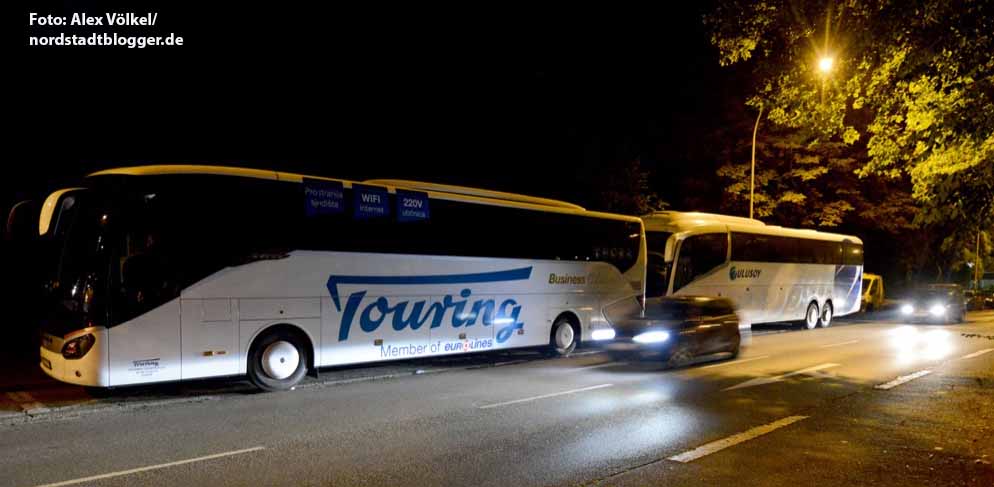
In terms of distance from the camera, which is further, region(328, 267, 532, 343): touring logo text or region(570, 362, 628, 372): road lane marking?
region(570, 362, 628, 372): road lane marking

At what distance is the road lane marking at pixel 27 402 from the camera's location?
32.6ft

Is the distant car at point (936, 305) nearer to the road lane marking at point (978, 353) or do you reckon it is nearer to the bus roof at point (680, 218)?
the road lane marking at point (978, 353)

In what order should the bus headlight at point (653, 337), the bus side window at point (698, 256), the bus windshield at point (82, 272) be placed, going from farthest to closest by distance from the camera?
the bus side window at point (698, 256), the bus headlight at point (653, 337), the bus windshield at point (82, 272)

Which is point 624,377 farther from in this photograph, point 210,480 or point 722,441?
point 210,480

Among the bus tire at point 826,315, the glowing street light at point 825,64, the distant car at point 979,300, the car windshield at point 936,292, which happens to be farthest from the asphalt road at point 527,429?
the distant car at point 979,300

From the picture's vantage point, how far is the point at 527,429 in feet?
28.5

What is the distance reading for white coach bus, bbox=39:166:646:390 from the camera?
10.3m

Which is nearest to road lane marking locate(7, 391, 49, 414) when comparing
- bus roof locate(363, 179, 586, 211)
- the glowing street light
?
bus roof locate(363, 179, 586, 211)

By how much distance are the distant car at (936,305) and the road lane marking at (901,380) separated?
18.8 meters

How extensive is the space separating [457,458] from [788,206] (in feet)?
100

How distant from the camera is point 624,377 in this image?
13.1 m

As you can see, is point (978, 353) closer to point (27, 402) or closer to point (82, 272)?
point (82, 272)

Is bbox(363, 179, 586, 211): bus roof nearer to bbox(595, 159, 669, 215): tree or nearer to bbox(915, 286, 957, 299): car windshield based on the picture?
bbox(595, 159, 669, 215): tree

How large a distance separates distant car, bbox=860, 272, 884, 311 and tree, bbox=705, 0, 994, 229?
24.5 meters
